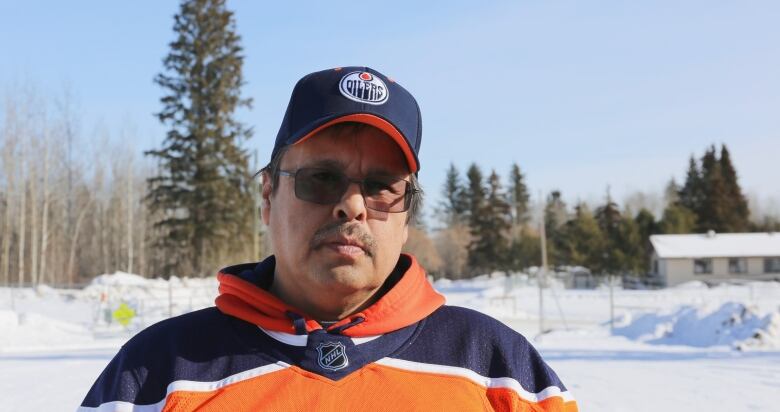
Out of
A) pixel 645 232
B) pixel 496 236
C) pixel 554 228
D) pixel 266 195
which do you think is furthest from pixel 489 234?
pixel 266 195

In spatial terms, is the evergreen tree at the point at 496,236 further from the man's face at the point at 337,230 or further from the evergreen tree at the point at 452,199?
the man's face at the point at 337,230

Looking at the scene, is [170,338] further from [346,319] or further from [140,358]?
[346,319]

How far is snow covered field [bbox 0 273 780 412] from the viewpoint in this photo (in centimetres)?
786

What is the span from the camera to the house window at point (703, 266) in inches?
1919

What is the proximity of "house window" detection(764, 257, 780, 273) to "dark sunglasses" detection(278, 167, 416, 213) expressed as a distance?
5417 centimetres

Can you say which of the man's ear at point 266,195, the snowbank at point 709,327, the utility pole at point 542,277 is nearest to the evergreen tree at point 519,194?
the utility pole at point 542,277

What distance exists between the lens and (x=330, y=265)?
6.50 ft

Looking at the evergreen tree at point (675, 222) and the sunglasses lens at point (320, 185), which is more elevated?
the evergreen tree at point (675, 222)

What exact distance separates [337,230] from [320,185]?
14 centimetres

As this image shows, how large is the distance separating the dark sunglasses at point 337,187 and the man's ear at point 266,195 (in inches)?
5.9

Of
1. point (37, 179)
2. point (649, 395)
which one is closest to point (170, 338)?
point (649, 395)

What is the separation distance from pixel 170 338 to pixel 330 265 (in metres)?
0.49

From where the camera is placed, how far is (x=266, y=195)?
2.26 meters

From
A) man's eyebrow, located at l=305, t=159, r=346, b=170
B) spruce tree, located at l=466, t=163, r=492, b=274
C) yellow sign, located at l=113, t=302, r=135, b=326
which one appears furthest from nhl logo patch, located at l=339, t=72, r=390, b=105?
spruce tree, located at l=466, t=163, r=492, b=274
